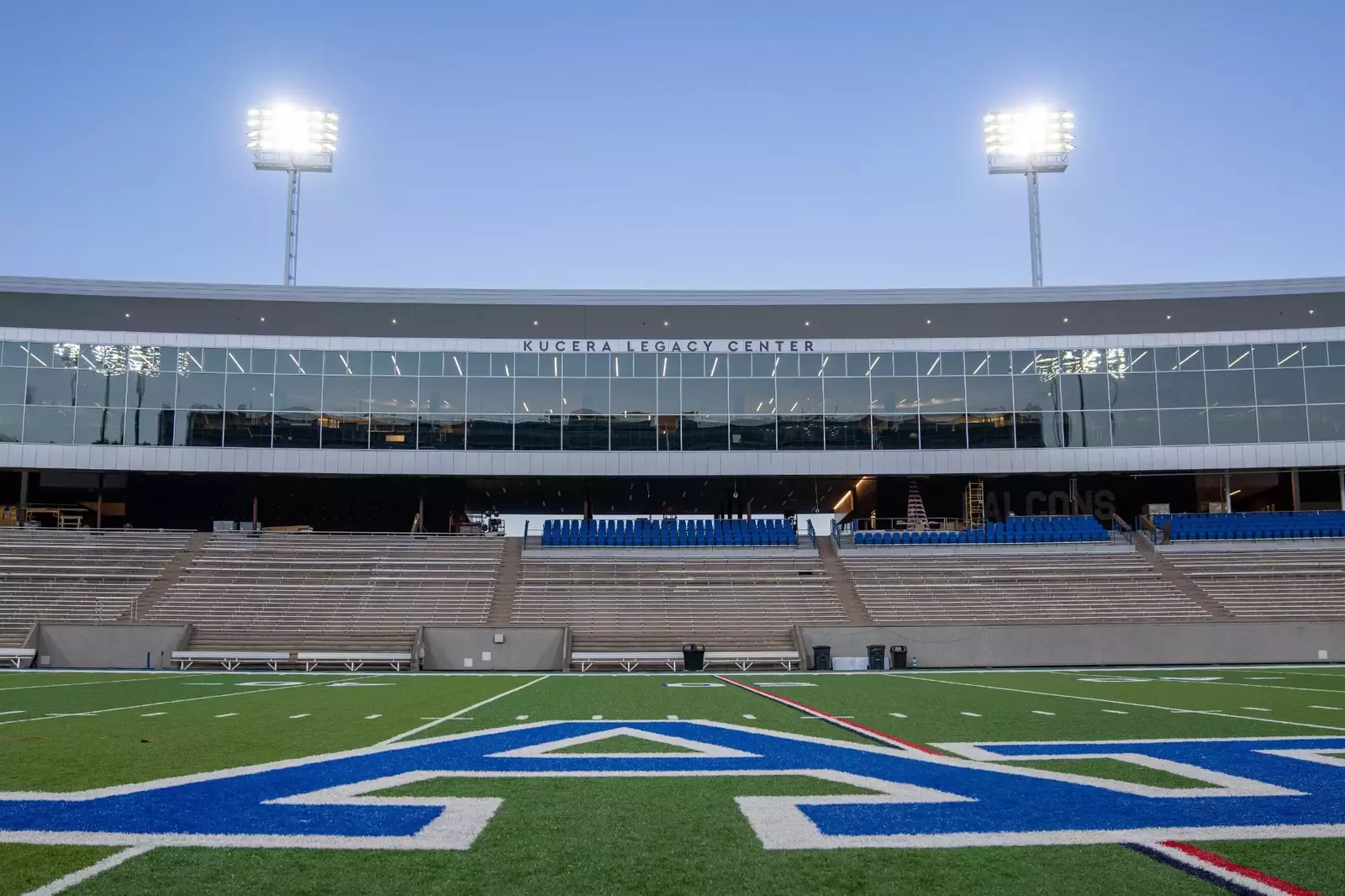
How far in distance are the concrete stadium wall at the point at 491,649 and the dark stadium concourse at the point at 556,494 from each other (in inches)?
505

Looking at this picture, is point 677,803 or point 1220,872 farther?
point 677,803

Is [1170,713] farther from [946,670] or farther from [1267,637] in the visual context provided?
[1267,637]

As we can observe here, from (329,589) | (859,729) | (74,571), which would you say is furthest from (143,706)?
(74,571)

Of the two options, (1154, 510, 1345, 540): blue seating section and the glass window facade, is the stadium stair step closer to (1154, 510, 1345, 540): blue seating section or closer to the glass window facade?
(1154, 510, 1345, 540): blue seating section

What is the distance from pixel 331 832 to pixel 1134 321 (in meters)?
43.6

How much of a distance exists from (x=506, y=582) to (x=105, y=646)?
12486 mm

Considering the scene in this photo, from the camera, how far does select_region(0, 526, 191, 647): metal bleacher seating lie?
30266 mm

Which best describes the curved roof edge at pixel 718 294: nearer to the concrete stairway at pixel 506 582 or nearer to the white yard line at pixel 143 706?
the concrete stairway at pixel 506 582

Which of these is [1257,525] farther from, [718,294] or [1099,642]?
[718,294]

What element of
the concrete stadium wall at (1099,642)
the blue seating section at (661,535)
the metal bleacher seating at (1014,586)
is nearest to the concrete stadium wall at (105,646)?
the blue seating section at (661,535)

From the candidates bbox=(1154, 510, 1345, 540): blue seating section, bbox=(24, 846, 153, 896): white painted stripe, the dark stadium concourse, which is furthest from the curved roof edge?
bbox=(24, 846, 153, 896): white painted stripe

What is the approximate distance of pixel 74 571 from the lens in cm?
3366

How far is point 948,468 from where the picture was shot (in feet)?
133

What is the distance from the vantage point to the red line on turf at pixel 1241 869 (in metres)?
3.92
